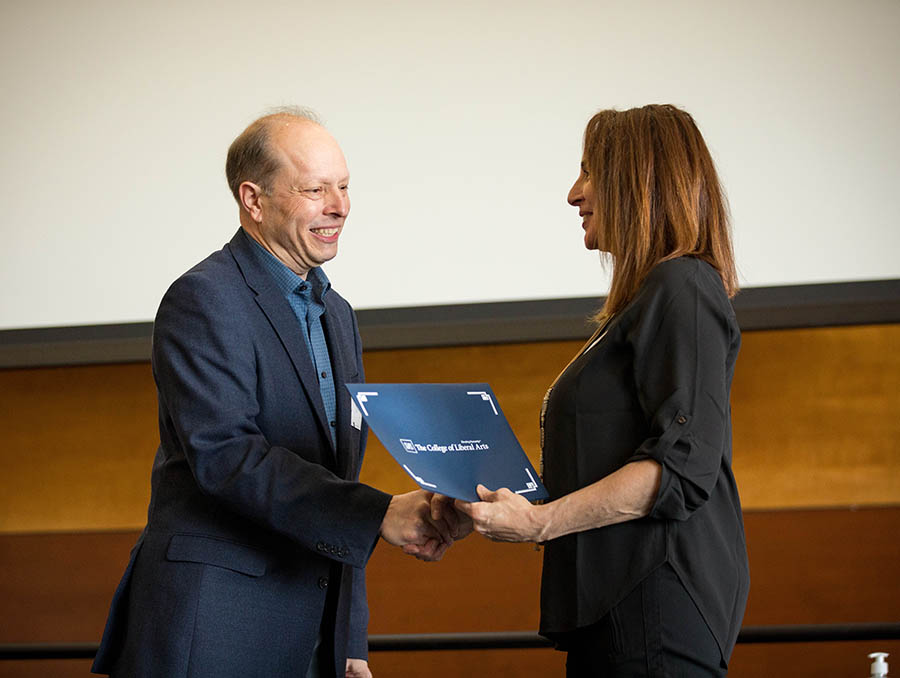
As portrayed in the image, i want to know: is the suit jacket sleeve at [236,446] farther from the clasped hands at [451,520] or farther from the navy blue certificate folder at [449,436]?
the navy blue certificate folder at [449,436]

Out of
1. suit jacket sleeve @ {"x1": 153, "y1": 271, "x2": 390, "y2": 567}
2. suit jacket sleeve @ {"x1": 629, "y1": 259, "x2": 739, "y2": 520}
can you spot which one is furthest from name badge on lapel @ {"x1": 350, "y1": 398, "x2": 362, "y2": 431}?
suit jacket sleeve @ {"x1": 629, "y1": 259, "x2": 739, "y2": 520}

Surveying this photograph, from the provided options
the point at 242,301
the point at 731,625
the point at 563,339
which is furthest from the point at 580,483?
the point at 563,339

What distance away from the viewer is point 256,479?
1.42m

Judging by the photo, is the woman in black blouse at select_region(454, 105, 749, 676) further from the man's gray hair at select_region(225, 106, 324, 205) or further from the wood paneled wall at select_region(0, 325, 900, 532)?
the wood paneled wall at select_region(0, 325, 900, 532)

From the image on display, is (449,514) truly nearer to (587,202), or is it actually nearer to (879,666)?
(587,202)

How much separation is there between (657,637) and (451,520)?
423 mm

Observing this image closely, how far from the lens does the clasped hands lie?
1291mm

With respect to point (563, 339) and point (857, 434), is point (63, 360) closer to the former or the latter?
point (563, 339)

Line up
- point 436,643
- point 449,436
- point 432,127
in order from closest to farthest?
point 449,436 < point 436,643 < point 432,127

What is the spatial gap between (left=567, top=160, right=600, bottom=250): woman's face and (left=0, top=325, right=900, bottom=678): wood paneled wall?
1.29m

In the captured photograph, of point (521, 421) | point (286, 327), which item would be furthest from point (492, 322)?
point (286, 327)

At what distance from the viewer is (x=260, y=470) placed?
4.67 ft

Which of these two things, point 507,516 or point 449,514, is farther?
point 449,514

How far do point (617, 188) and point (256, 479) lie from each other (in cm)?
70
